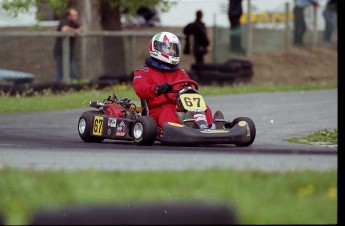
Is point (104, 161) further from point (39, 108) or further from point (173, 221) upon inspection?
point (39, 108)

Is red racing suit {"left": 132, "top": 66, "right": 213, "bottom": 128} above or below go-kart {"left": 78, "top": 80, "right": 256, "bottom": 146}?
above

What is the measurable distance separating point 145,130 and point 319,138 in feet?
8.09

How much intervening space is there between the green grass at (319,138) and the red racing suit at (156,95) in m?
1.29

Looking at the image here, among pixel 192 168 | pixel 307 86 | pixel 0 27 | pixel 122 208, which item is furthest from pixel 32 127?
pixel 0 27

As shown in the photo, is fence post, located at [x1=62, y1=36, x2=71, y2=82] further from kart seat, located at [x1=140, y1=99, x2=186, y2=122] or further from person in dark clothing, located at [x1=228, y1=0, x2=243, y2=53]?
kart seat, located at [x1=140, y1=99, x2=186, y2=122]

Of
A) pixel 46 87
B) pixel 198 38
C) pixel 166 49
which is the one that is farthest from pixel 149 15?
pixel 166 49

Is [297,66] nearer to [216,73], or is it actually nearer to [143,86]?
[216,73]

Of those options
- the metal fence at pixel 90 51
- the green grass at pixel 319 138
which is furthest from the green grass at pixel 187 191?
the metal fence at pixel 90 51

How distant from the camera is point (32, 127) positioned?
15.1 m

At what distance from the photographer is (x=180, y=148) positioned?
38.8ft

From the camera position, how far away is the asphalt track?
941 centimetres

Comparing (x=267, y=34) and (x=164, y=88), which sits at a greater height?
(x=164, y=88)

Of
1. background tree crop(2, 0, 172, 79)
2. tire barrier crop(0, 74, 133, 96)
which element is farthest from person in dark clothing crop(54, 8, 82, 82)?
tire barrier crop(0, 74, 133, 96)

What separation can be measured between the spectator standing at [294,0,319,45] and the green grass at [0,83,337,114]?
10590 millimetres
